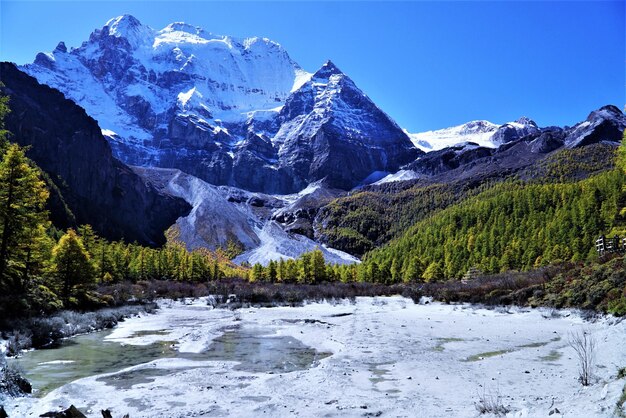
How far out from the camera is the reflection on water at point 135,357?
16906 millimetres

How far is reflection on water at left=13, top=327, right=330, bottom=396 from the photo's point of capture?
1691 cm

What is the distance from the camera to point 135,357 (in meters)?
21.5

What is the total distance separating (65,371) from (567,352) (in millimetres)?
20800

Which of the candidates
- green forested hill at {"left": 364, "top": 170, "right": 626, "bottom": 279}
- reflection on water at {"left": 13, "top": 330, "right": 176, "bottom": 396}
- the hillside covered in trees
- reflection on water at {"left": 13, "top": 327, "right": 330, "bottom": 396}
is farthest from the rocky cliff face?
reflection on water at {"left": 13, "top": 327, "right": 330, "bottom": 396}

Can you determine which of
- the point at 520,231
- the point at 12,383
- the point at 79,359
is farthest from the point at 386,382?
the point at 520,231

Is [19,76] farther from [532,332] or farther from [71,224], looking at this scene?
[532,332]

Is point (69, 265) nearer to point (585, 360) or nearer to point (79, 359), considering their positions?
point (79, 359)

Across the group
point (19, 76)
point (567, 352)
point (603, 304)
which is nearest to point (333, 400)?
point (567, 352)

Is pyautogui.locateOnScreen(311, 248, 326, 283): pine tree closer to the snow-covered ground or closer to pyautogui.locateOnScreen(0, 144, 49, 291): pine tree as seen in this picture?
pyautogui.locateOnScreen(0, 144, 49, 291): pine tree

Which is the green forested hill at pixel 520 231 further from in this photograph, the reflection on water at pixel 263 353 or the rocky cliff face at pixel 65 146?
the rocky cliff face at pixel 65 146

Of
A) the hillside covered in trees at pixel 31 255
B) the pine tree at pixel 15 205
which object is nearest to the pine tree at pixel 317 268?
the hillside covered in trees at pixel 31 255

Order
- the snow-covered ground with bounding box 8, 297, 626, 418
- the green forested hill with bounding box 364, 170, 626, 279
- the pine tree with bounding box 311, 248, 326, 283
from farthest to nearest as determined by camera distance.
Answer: the pine tree with bounding box 311, 248, 326, 283
the green forested hill with bounding box 364, 170, 626, 279
the snow-covered ground with bounding box 8, 297, 626, 418

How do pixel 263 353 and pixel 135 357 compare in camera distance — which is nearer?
pixel 135 357

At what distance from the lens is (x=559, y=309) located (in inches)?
1280
